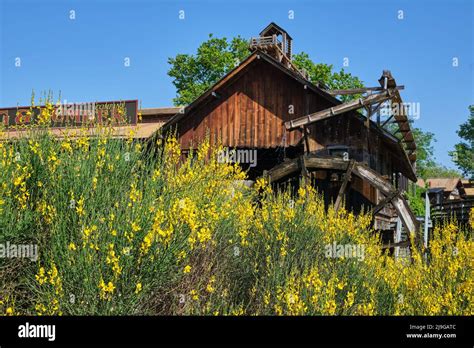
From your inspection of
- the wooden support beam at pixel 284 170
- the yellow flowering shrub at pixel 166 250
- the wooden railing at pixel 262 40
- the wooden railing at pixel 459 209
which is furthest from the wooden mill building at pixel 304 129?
the wooden railing at pixel 262 40

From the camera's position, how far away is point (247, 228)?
8.30 m

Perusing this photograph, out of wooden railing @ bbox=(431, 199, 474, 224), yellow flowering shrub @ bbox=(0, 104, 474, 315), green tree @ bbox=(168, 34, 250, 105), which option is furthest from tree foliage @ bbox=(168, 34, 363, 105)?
yellow flowering shrub @ bbox=(0, 104, 474, 315)

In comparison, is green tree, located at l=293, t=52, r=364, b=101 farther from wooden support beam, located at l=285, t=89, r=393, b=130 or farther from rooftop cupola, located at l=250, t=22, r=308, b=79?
wooden support beam, located at l=285, t=89, r=393, b=130

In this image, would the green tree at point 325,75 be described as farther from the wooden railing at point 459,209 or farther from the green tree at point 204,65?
the wooden railing at point 459,209

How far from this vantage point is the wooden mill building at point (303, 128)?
1753 cm

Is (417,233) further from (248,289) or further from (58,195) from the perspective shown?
(58,195)

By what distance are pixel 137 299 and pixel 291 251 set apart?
290cm

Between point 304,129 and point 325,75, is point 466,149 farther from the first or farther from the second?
point 304,129

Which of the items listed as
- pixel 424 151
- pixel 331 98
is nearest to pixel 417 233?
pixel 331 98

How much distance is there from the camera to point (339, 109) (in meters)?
17.5

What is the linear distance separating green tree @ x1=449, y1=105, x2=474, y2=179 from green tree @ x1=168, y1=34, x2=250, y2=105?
17.6 metres

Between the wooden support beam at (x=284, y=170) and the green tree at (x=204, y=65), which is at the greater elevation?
the green tree at (x=204, y=65)

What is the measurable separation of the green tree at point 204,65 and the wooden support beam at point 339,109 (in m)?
20.3

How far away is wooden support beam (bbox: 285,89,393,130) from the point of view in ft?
56.7
